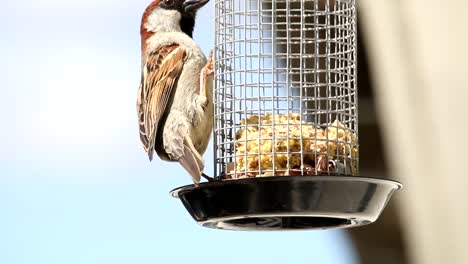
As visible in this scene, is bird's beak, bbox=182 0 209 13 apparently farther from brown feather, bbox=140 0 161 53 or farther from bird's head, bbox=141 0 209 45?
brown feather, bbox=140 0 161 53

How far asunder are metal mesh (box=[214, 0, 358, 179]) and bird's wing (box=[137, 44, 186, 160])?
14.8 inches

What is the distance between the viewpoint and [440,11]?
24.1 feet

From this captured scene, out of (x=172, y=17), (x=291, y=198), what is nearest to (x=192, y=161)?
(x=291, y=198)

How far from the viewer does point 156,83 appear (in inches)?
274

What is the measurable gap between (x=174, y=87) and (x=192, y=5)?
55cm

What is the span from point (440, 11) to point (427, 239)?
1.25m

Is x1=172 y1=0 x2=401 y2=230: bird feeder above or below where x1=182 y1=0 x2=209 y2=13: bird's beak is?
below

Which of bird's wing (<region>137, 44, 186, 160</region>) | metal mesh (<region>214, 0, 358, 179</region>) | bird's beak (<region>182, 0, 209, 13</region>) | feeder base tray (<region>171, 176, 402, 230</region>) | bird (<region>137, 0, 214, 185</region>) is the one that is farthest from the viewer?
bird's beak (<region>182, 0, 209, 13</region>)

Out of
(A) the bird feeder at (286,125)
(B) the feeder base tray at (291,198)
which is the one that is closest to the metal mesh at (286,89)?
(A) the bird feeder at (286,125)

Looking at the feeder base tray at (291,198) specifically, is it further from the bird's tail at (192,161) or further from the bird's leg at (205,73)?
the bird's leg at (205,73)

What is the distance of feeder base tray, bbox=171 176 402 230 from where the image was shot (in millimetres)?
5695

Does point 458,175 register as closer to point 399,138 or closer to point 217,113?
point 399,138

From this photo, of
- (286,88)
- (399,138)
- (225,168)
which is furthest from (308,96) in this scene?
(399,138)

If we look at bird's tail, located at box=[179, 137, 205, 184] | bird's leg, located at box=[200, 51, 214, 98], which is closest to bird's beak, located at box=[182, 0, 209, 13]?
bird's leg, located at box=[200, 51, 214, 98]
